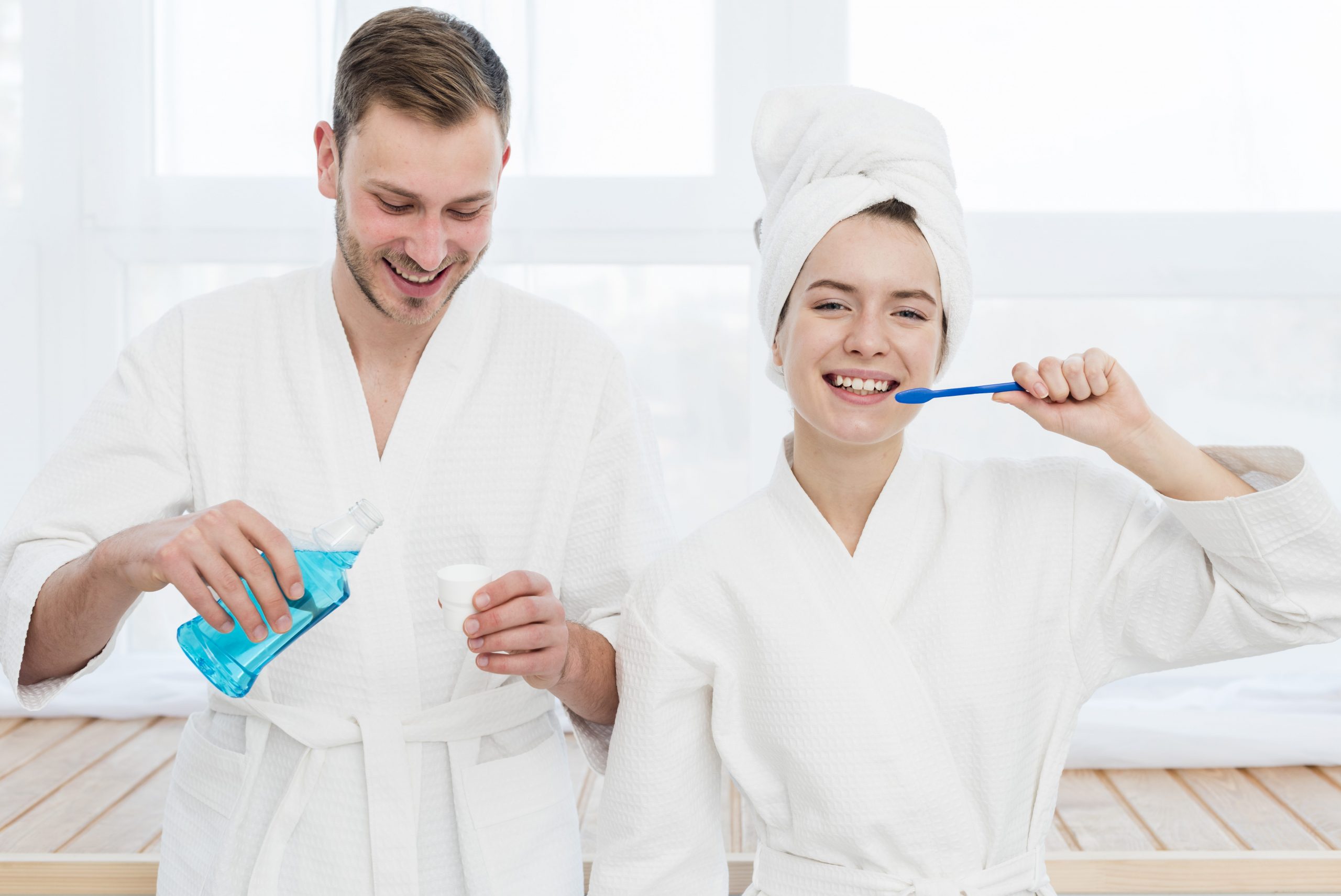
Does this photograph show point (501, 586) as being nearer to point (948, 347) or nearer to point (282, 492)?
point (282, 492)

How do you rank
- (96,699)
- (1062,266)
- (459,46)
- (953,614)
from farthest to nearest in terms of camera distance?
(1062,266), (96,699), (459,46), (953,614)

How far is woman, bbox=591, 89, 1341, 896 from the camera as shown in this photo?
4.26ft

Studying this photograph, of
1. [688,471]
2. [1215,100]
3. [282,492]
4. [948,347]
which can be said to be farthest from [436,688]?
[1215,100]

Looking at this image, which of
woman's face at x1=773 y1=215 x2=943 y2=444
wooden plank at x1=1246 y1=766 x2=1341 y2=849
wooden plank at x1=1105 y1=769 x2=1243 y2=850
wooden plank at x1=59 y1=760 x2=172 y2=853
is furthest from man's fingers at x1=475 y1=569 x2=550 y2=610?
wooden plank at x1=1246 y1=766 x2=1341 y2=849

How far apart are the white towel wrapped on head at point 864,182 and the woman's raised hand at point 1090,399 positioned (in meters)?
0.15

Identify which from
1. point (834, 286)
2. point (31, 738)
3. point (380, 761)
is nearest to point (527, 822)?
point (380, 761)

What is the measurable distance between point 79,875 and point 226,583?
1.16 meters

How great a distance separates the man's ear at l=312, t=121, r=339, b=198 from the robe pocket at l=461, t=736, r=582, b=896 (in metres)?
0.79

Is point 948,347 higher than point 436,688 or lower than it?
higher

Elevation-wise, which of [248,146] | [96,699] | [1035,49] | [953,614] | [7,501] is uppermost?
[1035,49]

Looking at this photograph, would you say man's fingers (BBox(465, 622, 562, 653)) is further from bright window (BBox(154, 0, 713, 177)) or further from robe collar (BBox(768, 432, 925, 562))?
bright window (BBox(154, 0, 713, 177))

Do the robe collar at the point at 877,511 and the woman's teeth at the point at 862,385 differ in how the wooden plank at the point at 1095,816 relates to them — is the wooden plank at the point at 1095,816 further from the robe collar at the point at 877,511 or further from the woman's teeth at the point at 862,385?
the woman's teeth at the point at 862,385

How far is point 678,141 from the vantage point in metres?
2.86

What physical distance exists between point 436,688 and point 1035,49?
2.15m
